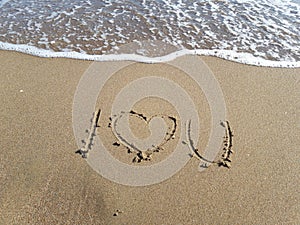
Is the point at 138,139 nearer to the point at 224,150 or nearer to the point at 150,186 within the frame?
the point at 150,186

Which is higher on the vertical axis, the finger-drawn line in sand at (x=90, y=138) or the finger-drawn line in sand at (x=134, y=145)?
the finger-drawn line in sand at (x=134, y=145)

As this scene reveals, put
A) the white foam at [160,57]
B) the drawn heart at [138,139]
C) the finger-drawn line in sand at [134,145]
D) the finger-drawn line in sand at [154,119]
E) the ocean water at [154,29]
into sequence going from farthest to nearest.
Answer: the ocean water at [154,29]
the white foam at [160,57]
the drawn heart at [138,139]
the finger-drawn line in sand at [134,145]
the finger-drawn line in sand at [154,119]

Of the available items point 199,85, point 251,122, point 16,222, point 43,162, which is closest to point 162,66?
point 199,85

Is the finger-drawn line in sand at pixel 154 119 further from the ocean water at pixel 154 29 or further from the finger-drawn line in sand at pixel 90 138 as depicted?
the ocean water at pixel 154 29

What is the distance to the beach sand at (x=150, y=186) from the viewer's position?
2.28m

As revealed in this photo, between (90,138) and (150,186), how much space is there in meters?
0.71

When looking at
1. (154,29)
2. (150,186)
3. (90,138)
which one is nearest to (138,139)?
(90,138)

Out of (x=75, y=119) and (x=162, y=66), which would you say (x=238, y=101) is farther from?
(x=75, y=119)

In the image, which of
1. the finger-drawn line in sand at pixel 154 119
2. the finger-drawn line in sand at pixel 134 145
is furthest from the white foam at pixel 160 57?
the finger-drawn line in sand at pixel 134 145

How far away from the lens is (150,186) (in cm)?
245

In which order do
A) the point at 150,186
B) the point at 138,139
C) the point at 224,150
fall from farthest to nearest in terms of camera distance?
the point at 138,139
the point at 224,150
the point at 150,186

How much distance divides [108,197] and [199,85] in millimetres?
1585

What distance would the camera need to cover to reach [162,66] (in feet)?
12.1

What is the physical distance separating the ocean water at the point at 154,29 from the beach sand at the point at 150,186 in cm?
65
